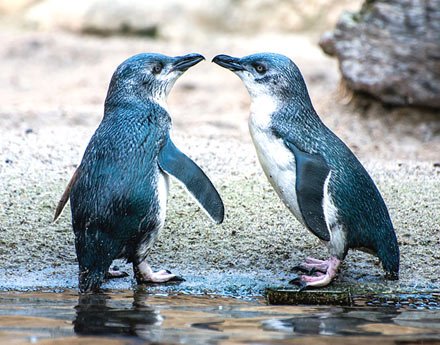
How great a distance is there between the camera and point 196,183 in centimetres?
468

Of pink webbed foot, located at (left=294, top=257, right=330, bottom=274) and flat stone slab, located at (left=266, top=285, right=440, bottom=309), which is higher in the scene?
pink webbed foot, located at (left=294, top=257, right=330, bottom=274)

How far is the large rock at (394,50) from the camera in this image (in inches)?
336

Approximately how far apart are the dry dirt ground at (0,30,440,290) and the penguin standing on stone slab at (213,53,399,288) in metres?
0.25

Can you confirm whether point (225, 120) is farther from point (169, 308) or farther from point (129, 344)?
point (129, 344)

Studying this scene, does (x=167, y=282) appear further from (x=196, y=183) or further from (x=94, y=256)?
(x=196, y=183)

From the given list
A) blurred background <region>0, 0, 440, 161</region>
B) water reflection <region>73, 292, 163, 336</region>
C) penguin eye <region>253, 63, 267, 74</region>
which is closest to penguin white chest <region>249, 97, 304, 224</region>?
penguin eye <region>253, 63, 267, 74</region>

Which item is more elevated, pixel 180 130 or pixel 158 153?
pixel 180 130

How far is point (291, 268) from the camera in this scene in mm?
5160

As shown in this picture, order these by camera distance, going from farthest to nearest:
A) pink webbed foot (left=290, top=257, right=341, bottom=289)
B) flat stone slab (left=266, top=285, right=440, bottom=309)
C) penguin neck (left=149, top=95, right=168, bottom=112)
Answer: penguin neck (left=149, top=95, right=168, bottom=112) < pink webbed foot (left=290, top=257, right=341, bottom=289) < flat stone slab (left=266, top=285, right=440, bottom=309)

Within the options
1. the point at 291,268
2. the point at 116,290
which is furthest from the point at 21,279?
the point at 291,268

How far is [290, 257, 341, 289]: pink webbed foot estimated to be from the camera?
4805 millimetres

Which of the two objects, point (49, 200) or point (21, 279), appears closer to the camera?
point (21, 279)

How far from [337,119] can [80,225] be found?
15.9ft

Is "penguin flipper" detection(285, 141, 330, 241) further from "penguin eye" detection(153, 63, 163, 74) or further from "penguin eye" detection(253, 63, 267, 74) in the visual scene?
"penguin eye" detection(153, 63, 163, 74)
